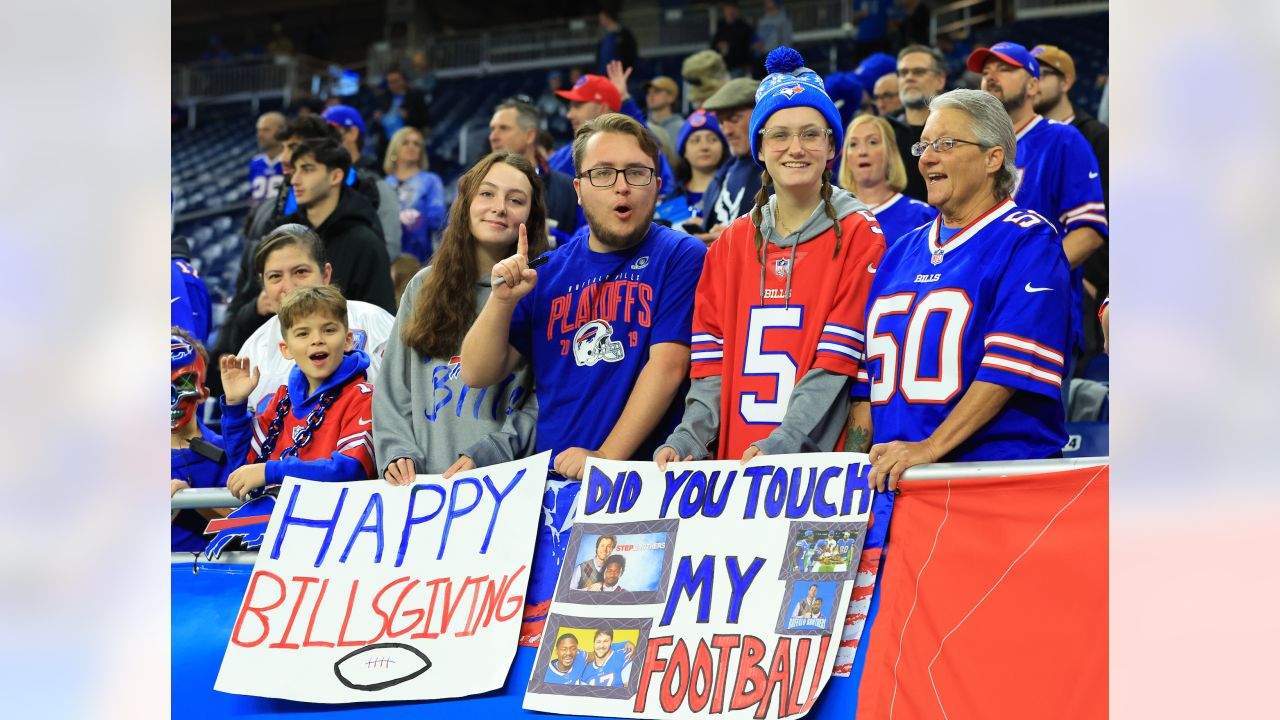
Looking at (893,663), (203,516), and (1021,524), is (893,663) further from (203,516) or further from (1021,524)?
(203,516)

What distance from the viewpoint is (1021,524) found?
2977mm

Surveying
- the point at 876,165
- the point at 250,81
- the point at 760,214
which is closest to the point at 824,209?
the point at 760,214

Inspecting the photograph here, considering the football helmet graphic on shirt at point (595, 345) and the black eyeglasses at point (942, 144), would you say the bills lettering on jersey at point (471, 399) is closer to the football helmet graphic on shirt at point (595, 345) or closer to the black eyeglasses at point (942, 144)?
the football helmet graphic on shirt at point (595, 345)

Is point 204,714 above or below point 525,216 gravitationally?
below

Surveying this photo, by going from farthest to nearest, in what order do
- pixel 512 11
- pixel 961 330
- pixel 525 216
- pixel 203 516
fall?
pixel 512 11, pixel 203 516, pixel 525 216, pixel 961 330

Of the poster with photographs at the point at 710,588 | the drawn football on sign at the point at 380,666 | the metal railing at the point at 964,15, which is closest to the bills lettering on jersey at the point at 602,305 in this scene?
the poster with photographs at the point at 710,588

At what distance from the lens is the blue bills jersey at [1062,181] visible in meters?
4.75

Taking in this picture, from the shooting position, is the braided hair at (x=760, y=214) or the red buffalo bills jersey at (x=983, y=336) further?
the braided hair at (x=760, y=214)

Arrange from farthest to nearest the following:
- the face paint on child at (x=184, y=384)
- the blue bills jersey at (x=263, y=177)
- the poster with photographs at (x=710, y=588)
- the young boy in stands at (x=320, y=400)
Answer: the blue bills jersey at (x=263, y=177), the face paint on child at (x=184, y=384), the young boy in stands at (x=320, y=400), the poster with photographs at (x=710, y=588)

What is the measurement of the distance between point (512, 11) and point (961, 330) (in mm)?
23364

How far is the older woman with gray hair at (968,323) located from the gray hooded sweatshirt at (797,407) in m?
0.09
